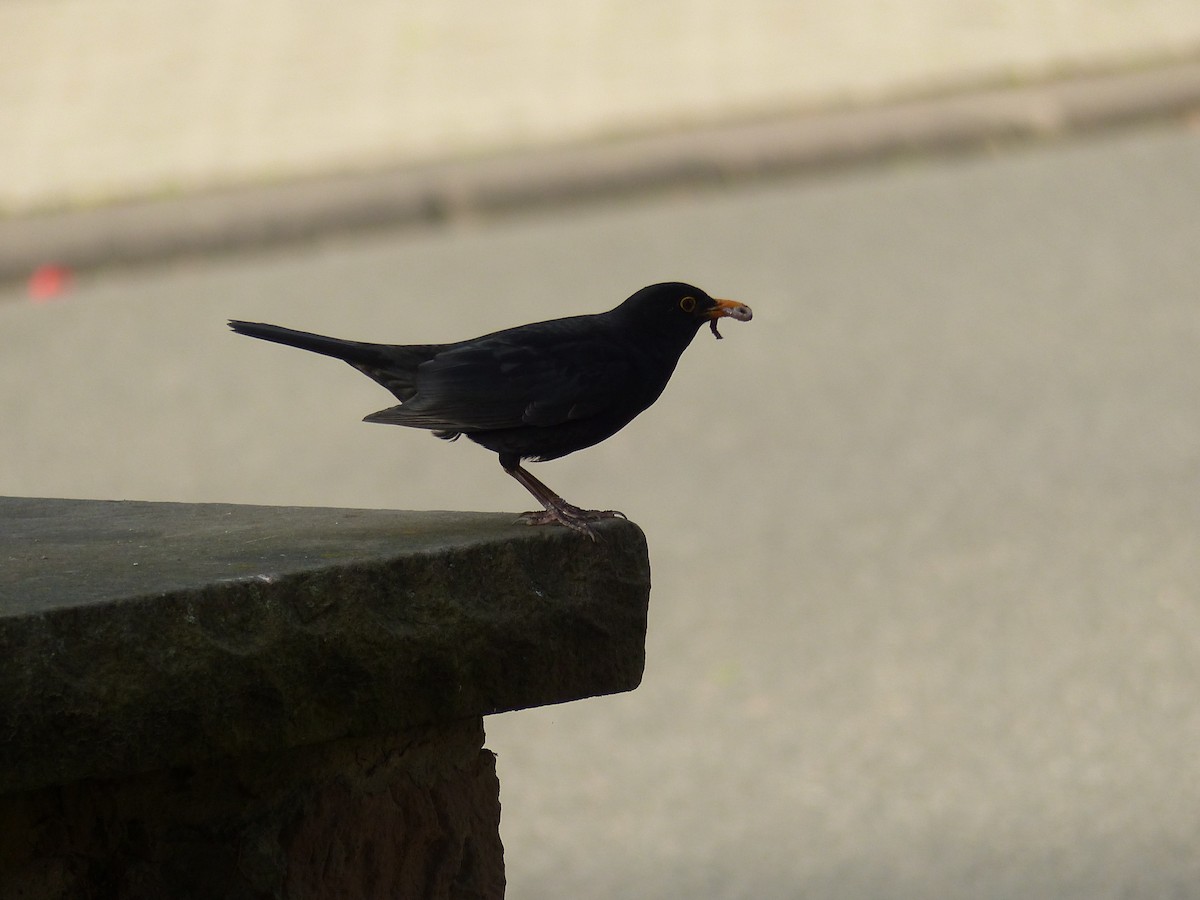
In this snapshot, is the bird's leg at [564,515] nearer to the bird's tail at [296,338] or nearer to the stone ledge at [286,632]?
the stone ledge at [286,632]

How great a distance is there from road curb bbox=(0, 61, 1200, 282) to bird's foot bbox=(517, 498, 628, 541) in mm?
5569

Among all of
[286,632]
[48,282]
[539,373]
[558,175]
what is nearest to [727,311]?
[539,373]

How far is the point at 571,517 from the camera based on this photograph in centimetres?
264

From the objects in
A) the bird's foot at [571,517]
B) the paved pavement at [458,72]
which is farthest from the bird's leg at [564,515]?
the paved pavement at [458,72]

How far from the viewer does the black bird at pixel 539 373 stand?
9.16 feet

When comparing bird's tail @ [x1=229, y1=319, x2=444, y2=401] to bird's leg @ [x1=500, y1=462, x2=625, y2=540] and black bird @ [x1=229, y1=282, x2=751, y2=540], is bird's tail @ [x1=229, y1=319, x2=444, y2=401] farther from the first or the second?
bird's leg @ [x1=500, y1=462, x2=625, y2=540]

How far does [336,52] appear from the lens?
1047cm

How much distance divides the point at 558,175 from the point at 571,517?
5727mm

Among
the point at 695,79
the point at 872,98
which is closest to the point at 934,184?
the point at 872,98

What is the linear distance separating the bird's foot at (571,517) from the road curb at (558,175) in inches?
219

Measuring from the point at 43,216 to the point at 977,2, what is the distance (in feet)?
17.4

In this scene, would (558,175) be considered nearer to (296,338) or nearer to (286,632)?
(296,338)

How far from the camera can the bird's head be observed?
2.93 meters

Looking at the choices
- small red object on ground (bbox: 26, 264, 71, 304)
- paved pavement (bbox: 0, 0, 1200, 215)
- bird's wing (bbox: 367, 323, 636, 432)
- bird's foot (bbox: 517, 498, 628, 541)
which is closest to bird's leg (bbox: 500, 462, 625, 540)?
bird's foot (bbox: 517, 498, 628, 541)
